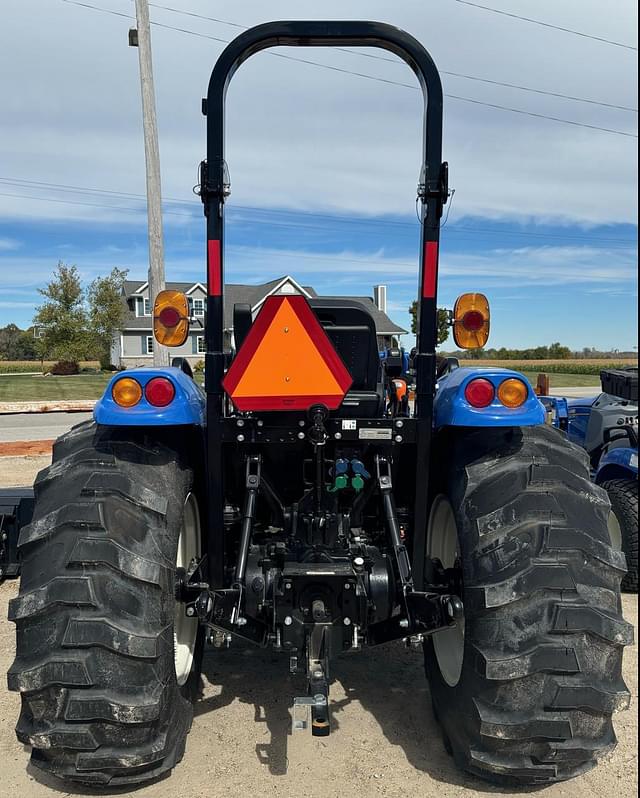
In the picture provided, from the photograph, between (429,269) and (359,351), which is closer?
(429,269)

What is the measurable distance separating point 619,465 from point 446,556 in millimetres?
2441

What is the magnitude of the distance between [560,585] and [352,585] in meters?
0.83

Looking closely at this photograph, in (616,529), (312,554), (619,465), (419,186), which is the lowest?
(616,529)

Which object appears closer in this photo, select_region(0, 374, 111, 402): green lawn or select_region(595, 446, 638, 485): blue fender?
select_region(595, 446, 638, 485): blue fender

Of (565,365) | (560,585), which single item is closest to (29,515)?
(560,585)

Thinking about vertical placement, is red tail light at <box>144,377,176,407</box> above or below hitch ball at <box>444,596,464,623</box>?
above

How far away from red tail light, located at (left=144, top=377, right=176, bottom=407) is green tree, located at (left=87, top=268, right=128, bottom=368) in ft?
126

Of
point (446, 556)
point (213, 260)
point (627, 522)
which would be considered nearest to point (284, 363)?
point (213, 260)

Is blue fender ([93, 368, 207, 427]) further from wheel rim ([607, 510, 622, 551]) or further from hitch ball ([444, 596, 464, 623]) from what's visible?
wheel rim ([607, 510, 622, 551])

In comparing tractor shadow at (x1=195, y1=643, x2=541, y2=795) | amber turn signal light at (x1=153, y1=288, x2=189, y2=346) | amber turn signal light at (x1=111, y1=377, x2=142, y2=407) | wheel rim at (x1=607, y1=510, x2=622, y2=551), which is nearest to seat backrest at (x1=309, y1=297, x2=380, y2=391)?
amber turn signal light at (x1=153, y1=288, x2=189, y2=346)

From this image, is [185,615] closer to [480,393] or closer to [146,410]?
[146,410]

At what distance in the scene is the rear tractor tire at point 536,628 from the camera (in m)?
2.41

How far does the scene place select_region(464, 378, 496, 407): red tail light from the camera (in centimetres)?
277

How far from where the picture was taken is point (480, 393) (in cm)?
278
